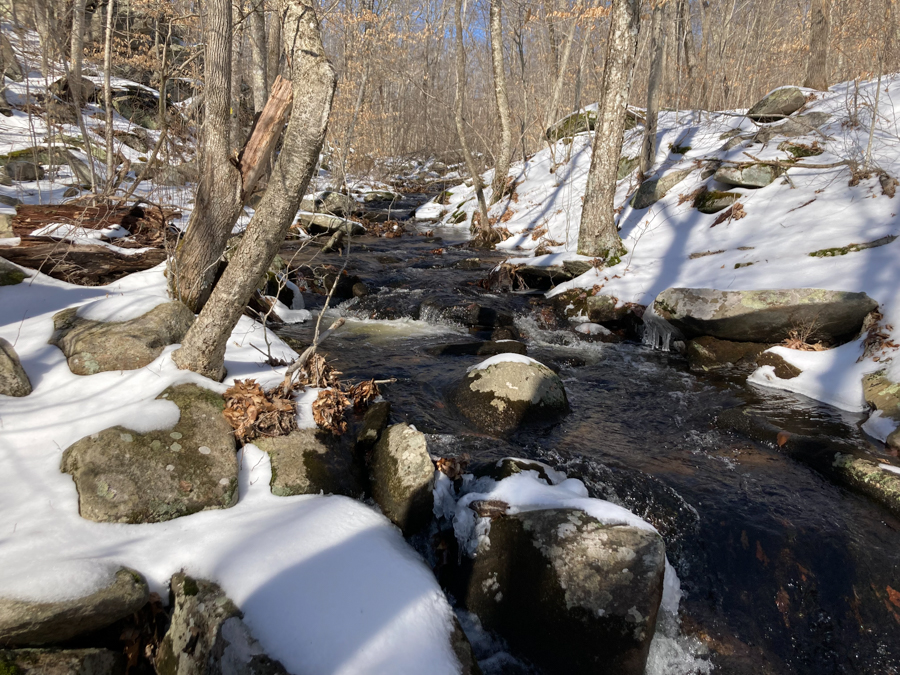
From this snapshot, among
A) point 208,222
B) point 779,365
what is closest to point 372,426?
point 208,222

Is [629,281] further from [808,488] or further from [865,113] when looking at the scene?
[865,113]

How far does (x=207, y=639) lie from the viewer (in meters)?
2.29

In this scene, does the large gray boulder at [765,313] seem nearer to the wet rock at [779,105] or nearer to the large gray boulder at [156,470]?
the large gray boulder at [156,470]

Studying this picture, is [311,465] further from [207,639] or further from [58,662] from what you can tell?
[58,662]

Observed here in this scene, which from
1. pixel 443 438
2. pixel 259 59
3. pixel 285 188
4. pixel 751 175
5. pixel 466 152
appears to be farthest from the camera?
pixel 259 59

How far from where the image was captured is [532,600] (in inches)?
115

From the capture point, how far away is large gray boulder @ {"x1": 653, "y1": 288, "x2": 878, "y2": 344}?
18.8 ft

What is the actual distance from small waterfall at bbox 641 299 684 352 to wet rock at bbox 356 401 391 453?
4.56 meters

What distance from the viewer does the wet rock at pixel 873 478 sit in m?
3.65

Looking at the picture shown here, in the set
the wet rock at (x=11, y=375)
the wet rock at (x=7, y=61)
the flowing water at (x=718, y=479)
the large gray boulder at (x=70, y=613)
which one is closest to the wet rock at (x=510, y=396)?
the flowing water at (x=718, y=479)

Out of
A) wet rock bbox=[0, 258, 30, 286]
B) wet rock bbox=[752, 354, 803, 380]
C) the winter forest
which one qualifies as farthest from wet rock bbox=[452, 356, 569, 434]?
wet rock bbox=[0, 258, 30, 286]

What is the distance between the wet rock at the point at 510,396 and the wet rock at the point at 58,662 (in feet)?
11.0

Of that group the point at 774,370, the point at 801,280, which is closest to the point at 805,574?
the point at 774,370

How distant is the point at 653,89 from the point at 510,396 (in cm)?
1065
